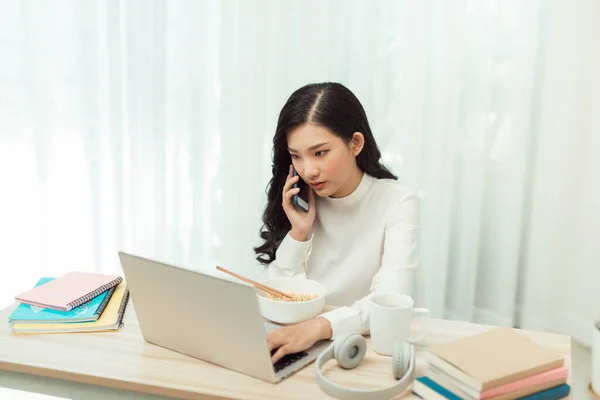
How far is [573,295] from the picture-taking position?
2221mm

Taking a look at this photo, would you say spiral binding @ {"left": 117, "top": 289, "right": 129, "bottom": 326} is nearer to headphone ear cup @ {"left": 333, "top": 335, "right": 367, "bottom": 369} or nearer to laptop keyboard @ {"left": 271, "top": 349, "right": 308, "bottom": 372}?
laptop keyboard @ {"left": 271, "top": 349, "right": 308, "bottom": 372}

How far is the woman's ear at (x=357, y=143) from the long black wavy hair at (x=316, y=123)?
15 mm

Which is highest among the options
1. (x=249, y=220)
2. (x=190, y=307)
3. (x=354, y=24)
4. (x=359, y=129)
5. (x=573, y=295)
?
(x=354, y=24)

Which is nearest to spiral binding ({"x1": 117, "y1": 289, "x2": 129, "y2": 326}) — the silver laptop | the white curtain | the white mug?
the silver laptop

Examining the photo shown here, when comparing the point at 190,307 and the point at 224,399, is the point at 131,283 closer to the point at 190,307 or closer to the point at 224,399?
the point at 190,307

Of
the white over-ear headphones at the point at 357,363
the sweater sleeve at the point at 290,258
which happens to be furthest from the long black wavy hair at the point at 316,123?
the white over-ear headphones at the point at 357,363

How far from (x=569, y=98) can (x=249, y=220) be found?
1.38 metres

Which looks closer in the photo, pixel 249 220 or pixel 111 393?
pixel 111 393

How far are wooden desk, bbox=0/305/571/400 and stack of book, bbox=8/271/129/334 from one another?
0.07 feet

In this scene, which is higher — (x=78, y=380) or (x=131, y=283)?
(x=131, y=283)

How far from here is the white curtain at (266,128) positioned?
2150 mm

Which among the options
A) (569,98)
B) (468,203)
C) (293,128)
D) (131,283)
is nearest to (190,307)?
(131,283)

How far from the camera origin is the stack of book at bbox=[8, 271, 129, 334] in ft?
3.86

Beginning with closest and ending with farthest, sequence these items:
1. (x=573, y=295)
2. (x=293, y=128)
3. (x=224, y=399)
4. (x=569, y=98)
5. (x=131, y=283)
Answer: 1. (x=224, y=399)
2. (x=131, y=283)
3. (x=293, y=128)
4. (x=569, y=98)
5. (x=573, y=295)
